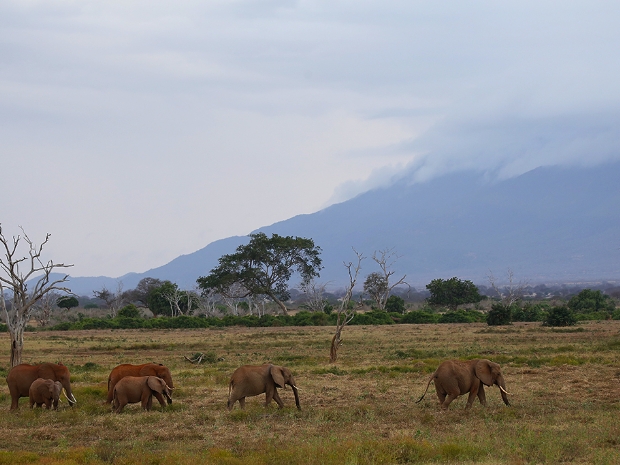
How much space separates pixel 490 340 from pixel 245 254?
47.3 meters

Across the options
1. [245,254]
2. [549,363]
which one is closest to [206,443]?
[549,363]

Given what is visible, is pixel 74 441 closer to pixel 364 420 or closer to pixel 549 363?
pixel 364 420

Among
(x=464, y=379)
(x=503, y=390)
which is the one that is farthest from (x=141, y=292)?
(x=503, y=390)

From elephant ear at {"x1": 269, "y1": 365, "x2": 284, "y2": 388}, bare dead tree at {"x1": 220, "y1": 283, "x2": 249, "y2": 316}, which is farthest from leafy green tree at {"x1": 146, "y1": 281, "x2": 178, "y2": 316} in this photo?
elephant ear at {"x1": 269, "y1": 365, "x2": 284, "y2": 388}

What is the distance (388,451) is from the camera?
38.6 ft

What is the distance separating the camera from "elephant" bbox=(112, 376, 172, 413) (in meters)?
17.0

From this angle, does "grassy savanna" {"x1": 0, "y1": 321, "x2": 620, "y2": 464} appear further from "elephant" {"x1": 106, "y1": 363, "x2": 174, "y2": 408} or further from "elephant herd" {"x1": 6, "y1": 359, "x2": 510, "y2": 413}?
"elephant" {"x1": 106, "y1": 363, "x2": 174, "y2": 408}

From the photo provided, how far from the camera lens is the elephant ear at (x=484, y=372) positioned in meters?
16.7

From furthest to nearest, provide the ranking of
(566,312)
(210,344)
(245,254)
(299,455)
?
A: (245,254) → (566,312) → (210,344) → (299,455)

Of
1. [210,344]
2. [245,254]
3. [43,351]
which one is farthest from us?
[245,254]

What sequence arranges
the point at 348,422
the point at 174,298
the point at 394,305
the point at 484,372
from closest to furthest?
the point at 348,422 → the point at 484,372 → the point at 394,305 → the point at 174,298

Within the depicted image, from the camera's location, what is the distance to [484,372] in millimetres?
16797

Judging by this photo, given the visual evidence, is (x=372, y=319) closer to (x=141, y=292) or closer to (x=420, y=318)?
(x=420, y=318)

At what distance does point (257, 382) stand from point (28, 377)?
19.1 ft
